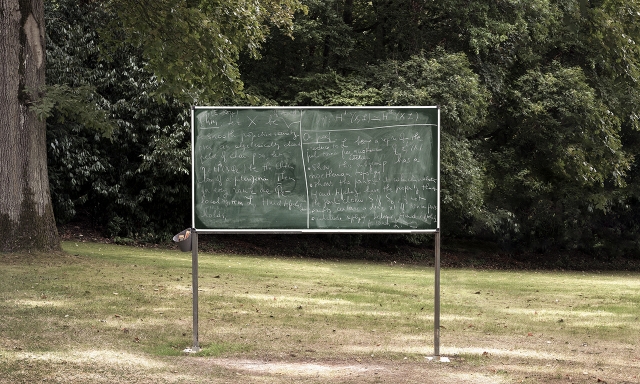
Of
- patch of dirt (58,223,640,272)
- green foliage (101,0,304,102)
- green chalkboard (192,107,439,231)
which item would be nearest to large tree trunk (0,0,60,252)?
green foliage (101,0,304,102)

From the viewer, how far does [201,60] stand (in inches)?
796

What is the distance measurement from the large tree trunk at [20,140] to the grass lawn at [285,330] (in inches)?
33.0

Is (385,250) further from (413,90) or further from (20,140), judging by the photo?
(20,140)

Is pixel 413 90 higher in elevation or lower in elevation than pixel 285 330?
Result: higher

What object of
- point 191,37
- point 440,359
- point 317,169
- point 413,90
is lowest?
point 440,359

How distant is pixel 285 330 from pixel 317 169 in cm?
255

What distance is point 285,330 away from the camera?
11.6 m

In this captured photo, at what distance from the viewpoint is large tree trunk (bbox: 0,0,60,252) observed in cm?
1836

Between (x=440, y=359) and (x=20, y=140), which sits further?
(x=20, y=140)

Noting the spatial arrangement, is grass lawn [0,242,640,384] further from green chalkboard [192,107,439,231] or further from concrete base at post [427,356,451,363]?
green chalkboard [192,107,439,231]

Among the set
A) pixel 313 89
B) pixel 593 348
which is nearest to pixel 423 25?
pixel 313 89

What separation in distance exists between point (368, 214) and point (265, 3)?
15.6 metres

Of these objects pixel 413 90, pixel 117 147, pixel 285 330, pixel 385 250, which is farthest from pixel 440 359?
pixel 385 250

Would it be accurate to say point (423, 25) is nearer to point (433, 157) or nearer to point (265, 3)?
point (265, 3)
